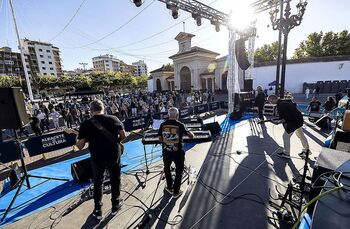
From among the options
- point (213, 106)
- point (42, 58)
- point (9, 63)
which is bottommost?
point (213, 106)

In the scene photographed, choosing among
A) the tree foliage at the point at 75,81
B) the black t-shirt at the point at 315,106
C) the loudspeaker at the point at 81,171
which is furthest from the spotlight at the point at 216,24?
the tree foliage at the point at 75,81

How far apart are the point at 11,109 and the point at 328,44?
135 ft

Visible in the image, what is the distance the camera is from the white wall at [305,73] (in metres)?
20.8

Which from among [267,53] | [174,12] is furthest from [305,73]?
[174,12]

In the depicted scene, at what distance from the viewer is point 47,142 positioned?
236 inches

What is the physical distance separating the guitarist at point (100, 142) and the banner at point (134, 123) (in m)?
4.96

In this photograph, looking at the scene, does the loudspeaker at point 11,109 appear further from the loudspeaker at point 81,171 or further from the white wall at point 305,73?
the white wall at point 305,73

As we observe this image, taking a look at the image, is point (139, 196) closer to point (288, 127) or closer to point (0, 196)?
point (0, 196)

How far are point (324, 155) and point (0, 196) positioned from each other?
6827mm

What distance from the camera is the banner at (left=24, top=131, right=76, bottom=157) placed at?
18.6 ft

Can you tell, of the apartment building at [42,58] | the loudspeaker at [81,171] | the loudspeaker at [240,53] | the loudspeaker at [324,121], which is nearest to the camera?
the loudspeaker at [81,171]

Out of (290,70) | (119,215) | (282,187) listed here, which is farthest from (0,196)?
(290,70)

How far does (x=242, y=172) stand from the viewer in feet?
15.0

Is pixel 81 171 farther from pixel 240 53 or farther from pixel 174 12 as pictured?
pixel 240 53
